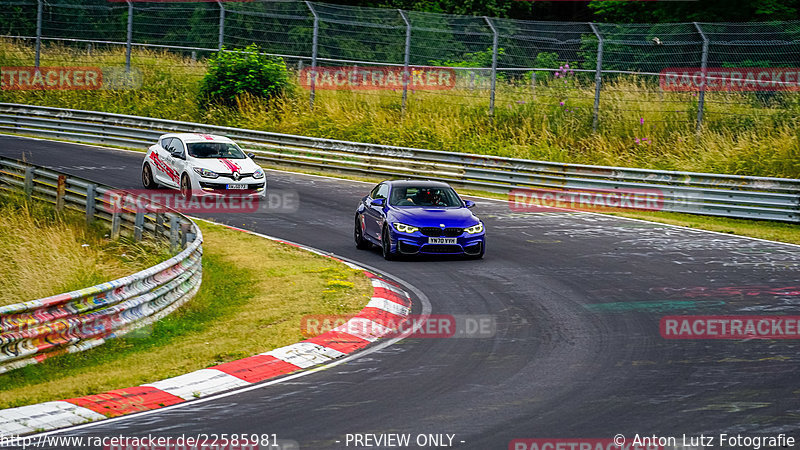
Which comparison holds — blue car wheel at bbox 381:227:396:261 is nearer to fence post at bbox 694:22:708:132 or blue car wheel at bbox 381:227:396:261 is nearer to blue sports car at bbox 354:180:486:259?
blue sports car at bbox 354:180:486:259

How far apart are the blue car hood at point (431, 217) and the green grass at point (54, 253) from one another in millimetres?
3893

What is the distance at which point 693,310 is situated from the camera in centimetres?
1212

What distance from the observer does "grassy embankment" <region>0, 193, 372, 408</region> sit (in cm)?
945

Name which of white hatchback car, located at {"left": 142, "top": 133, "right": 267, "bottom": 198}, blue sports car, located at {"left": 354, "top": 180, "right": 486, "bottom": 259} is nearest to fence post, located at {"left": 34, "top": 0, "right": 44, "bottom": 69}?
white hatchback car, located at {"left": 142, "top": 133, "right": 267, "bottom": 198}

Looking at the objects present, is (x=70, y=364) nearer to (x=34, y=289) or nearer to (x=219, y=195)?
(x=34, y=289)

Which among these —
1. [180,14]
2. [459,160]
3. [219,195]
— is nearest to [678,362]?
[219,195]

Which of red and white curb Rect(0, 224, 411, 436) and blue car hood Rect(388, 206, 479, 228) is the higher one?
blue car hood Rect(388, 206, 479, 228)

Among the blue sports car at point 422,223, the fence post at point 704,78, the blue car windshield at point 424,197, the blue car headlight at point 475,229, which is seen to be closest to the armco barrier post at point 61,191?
the blue sports car at point 422,223

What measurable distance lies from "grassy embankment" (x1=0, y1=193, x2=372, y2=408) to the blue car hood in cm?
140

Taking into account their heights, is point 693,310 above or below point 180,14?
below

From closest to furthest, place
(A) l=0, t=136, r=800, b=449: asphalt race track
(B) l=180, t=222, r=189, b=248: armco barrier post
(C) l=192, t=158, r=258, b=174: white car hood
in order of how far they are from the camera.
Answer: (A) l=0, t=136, r=800, b=449: asphalt race track
(B) l=180, t=222, r=189, b=248: armco barrier post
(C) l=192, t=158, r=258, b=174: white car hood

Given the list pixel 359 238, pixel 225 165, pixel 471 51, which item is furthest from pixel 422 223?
pixel 471 51

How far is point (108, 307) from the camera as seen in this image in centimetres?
1057

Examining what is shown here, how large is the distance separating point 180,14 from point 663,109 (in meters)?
17.6
